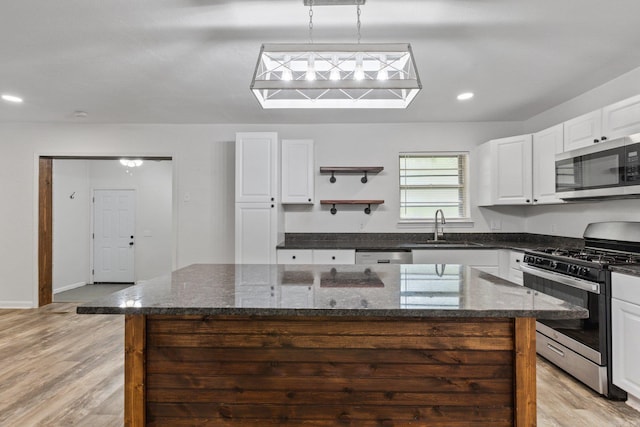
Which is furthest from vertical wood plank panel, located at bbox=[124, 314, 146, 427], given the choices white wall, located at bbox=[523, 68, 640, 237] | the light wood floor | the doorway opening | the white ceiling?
the doorway opening

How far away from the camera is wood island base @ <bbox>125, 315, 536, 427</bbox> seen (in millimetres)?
1463

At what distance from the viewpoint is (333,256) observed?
399 centimetres

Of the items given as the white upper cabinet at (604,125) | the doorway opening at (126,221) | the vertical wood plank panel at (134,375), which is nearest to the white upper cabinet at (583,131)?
the white upper cabinet at (604,125)

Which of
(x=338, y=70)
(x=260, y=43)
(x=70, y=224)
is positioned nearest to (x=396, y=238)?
(x=260, y=43)

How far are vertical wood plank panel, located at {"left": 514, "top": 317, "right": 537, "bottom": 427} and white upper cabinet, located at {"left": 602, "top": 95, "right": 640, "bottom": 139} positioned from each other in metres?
2.05

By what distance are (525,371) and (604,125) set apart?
2357mm

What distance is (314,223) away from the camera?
461 centimetres

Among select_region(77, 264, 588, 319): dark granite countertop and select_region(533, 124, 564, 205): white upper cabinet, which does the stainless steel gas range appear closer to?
select_region(533, 124, 564, 205): white upper cabinet

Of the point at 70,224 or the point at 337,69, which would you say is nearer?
the point at 337,69

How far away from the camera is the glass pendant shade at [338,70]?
5.53 ft

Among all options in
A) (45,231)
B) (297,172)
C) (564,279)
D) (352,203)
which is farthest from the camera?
(45,231)

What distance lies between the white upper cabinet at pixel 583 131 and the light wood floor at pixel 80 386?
6.36 ft

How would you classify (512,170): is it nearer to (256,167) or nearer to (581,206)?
(581,206)

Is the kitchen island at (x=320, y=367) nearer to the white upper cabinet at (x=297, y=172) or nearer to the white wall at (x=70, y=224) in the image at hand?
the white upper cabinet at (x=297, y=172)
